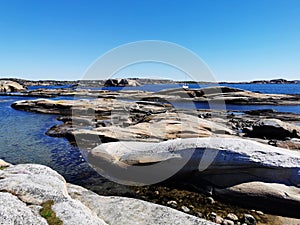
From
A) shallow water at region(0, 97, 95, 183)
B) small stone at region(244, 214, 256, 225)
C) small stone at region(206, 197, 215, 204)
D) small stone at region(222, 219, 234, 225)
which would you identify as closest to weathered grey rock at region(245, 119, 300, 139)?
small stone at region(206, 197, 215, 204)

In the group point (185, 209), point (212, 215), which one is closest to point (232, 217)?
point (212, 215)

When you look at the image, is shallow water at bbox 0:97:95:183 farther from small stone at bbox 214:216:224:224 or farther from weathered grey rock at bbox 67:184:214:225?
small stone at bbox 214:216:224:224

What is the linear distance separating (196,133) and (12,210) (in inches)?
750

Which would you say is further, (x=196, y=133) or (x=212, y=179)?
(x=196, y=133)

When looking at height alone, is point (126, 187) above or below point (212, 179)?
below

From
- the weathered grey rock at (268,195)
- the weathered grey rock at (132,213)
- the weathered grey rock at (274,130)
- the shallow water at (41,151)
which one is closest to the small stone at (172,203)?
the weathered grey rock at (132,213)

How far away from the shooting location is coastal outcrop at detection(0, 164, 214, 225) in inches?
357

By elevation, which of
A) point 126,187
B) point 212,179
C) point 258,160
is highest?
point 258,160

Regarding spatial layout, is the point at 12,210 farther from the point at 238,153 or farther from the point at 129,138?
the point at 129,138

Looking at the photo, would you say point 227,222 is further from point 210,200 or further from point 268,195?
point 268,195

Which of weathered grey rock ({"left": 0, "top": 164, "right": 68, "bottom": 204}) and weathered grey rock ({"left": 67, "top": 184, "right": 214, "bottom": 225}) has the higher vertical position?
weathered grey rock ({"left": 0, "top": 164, "right": 68, "bottom": 204})

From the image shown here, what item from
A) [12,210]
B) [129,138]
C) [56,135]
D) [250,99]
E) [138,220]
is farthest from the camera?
[250,99]

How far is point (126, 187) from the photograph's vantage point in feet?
51.7

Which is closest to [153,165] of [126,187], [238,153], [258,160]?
[126,187]
